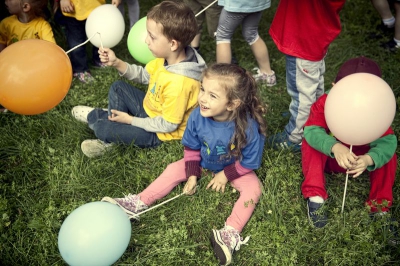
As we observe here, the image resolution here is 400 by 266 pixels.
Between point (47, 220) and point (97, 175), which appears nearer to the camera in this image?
point (47, 220)

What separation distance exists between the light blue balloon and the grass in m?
0.30

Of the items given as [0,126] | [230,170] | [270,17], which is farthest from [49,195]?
[270,17]

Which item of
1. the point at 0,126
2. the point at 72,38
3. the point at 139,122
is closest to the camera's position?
the point at 139,122

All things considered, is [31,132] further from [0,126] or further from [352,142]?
[352,142]

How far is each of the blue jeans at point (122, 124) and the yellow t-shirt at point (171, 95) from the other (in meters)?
0.12

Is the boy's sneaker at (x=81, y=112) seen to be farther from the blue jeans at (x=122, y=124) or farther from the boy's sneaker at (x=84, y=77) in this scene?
the boy's sneaker at (x=84, y=77)

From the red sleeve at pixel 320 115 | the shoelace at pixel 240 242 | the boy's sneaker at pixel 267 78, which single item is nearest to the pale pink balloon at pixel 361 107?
the red sleeve at pixel 320 115

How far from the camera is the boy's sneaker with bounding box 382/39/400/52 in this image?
439 centimetres

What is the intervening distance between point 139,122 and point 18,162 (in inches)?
34.9

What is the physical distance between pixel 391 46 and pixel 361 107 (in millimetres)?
2642

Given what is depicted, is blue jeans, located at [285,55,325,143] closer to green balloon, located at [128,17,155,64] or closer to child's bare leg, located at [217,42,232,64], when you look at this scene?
child's bare leg, located at [217,42,232,64]

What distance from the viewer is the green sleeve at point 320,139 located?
2516 millimetres

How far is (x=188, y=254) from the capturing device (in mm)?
2488

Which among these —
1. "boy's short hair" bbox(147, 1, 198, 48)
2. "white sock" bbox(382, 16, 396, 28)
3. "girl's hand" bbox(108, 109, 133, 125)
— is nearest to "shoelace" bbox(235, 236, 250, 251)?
"girl's hand" bbox(108, 109, 133, 125)
